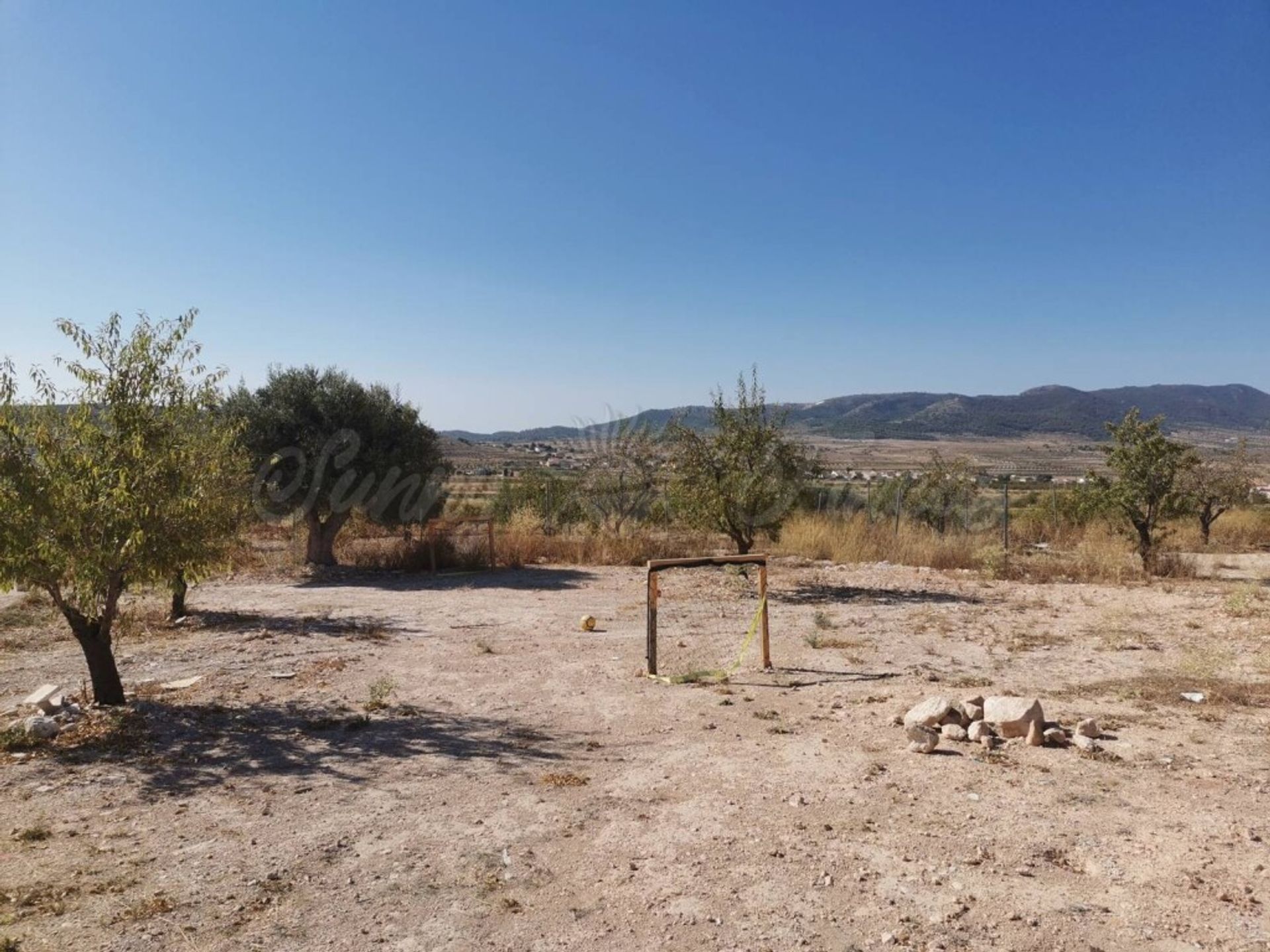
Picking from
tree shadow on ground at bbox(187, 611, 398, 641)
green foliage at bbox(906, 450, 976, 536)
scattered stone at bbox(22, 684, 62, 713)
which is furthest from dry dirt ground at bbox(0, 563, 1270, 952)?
green foliage at bbox(906, 450, 976, 536)

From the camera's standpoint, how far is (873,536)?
65.1 ft

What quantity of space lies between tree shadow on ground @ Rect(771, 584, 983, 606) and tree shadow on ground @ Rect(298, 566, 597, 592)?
426 centimetres

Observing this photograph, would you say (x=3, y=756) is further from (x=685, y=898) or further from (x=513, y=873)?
(x=685, y=898)

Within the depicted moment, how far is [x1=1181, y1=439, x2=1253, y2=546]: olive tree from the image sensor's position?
2088 centimetres

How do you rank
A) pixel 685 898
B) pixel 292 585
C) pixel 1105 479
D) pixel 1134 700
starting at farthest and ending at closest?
pixel 1105 479, pixel 292 585, pixel 1134 700, pixel 685 898

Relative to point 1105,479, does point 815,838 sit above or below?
below

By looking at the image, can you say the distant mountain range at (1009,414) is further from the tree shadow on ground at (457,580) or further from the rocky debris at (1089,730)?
the rocky debris at (1089,730)

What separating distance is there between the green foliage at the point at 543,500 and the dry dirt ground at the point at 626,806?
40.3 feet

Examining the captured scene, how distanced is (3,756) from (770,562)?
49.6ft

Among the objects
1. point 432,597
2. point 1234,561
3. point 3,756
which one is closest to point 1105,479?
point 1234,561

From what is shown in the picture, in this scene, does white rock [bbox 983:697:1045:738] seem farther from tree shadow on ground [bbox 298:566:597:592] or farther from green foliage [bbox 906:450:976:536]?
green foliage [bbox 906:450:976:536]

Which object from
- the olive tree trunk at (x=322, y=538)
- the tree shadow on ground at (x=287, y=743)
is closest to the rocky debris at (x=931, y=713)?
the tree shadow on ground at (x=287, y=743)

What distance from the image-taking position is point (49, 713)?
6828 millimetres

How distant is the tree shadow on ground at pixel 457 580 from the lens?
15914mm
